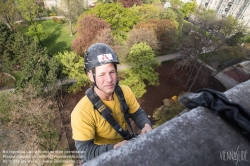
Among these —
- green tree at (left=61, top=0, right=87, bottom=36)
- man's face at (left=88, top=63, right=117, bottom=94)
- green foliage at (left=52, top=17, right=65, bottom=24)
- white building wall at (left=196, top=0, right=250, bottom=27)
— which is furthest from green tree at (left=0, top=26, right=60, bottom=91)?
white building wall at (left=196, top=0, right=250, bottom=27)

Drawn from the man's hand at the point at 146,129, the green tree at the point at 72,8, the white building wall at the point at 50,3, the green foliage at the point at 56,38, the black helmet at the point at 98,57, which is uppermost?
the black helmet at the point at 98,57

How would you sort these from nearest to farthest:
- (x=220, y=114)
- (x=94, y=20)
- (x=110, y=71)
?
(x=220, y=114) < (x=110, y=71) < (x=94, y=20)

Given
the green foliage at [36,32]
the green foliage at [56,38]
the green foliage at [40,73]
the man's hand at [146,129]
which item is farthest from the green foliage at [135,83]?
the green foliage at [36,32]

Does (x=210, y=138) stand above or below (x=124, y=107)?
A: above

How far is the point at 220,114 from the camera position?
184cm

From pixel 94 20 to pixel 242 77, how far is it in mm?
22612

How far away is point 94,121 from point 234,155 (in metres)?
2.61

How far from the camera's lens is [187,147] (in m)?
1.51

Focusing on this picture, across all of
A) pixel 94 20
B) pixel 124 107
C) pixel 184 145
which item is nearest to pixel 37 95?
pixel 94 20

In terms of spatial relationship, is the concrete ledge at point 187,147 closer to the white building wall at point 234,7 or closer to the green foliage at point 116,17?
the green foliage at point 116,17

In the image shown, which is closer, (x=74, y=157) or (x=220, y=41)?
(x=74, y=157)

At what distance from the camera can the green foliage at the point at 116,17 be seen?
78.4 ft

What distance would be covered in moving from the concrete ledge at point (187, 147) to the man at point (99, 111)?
1557mm

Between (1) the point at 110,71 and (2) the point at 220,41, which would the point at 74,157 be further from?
(2) the point at 220,41
